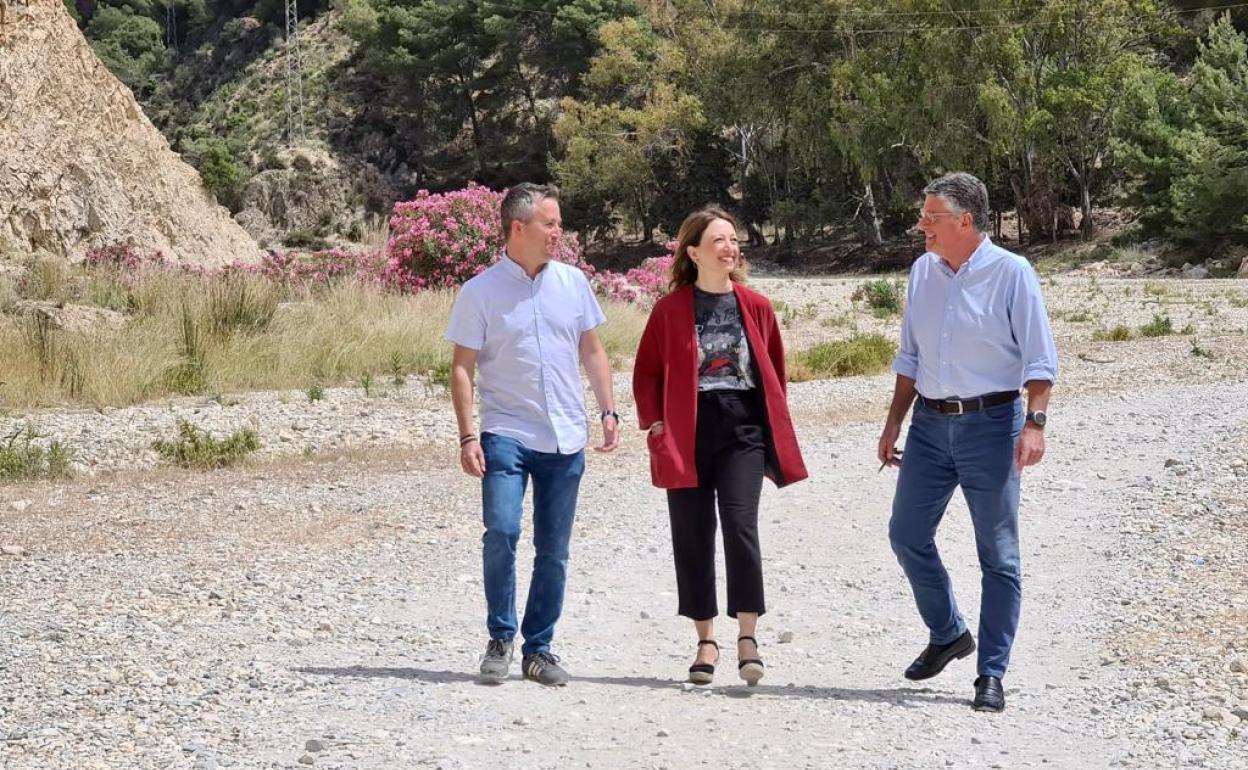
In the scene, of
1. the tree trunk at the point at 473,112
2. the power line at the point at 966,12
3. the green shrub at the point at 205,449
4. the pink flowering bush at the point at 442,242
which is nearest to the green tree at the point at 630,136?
the power line at the point at 966,12

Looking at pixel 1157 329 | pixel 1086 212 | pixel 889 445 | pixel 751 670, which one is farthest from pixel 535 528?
pixel 1086 212

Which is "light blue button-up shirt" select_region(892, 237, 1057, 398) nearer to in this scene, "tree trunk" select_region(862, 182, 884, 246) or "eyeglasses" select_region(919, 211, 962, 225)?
"eyeglasses" select_region(919, 211, 962, 225)

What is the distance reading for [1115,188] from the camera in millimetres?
45000

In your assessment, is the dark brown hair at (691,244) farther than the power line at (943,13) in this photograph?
No

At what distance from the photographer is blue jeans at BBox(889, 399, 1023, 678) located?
5398 mm

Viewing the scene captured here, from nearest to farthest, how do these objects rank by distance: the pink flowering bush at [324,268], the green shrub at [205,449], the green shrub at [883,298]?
1. the green shrub at [205,449]
2. the pink flowering bush at [324,268]
3. the green shrub at [883,298]

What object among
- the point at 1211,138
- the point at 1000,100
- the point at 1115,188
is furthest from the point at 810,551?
the point at 1115,188

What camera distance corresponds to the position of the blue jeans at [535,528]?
565 cm

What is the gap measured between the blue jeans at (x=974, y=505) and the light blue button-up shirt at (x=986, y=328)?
→ 11 cm

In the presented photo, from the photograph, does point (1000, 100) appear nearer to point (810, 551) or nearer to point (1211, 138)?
point (1211, 138)

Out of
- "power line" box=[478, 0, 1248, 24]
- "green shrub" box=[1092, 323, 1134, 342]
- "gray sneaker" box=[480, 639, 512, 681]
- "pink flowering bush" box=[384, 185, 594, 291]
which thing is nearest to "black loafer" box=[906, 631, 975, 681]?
"gray sneaker" box=[480, 639, 512, 681]

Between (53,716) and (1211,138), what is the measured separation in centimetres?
3314

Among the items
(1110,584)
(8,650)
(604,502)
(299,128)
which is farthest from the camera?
(299,128)

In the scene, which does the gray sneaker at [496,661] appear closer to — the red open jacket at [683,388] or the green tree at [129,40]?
the red open jacket at [683,388]
